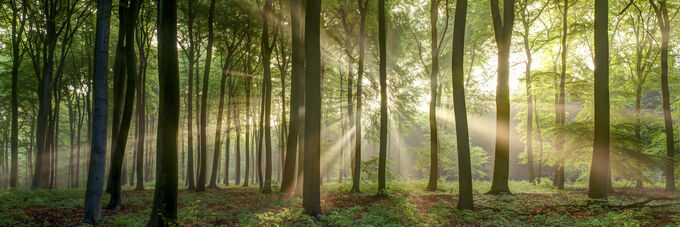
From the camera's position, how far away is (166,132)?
625cm

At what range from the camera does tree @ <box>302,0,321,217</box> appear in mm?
8172

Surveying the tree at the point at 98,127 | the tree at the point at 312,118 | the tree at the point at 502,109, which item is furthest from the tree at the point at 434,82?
the tree at the point at 98,127

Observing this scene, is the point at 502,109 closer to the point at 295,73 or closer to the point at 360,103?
the point at 360,103

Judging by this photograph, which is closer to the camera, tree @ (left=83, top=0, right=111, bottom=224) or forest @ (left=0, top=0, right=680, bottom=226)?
tree @ (left=83, top=0, right=111, bottom=224)

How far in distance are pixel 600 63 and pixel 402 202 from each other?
7616mm

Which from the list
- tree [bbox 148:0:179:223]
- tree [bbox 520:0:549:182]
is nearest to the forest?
tree [bbox 148:0:179:223]

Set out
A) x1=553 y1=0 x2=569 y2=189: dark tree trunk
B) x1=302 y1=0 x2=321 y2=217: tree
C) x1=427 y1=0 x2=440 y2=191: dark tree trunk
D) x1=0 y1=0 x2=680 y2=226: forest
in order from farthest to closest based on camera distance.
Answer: x1=427 y1=0 x2=440 y2=191: dark tree trunk → x1=553 y1=0 x2=569 y2=189: dark tree trunk → x1=302 y1=0 x2=321 y2=217: tree → x1=0 y1=0 x2=680 y2=226: forest

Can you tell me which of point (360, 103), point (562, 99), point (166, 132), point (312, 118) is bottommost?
point (166, 132)

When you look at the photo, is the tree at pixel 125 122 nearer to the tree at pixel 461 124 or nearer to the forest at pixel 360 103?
the forest at pixel 360 103

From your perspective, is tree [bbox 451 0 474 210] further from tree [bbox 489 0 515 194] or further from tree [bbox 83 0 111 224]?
tree [bbox 83 0 111 224]

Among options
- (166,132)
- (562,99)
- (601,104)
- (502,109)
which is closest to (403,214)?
(166,132)

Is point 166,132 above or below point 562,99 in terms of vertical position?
below

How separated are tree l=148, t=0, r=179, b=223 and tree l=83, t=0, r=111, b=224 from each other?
85.2 inches

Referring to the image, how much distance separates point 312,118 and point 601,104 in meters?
9.08
